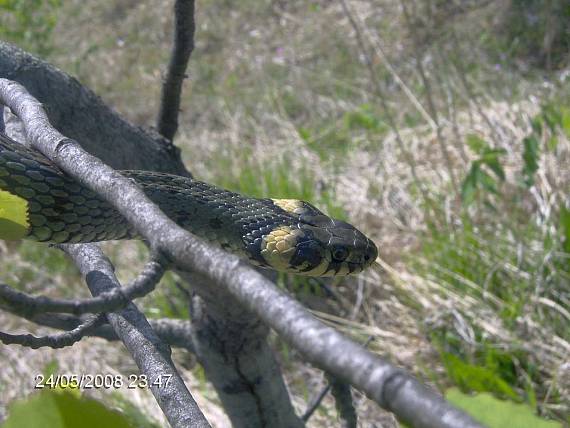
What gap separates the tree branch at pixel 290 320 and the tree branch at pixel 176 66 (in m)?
0.92

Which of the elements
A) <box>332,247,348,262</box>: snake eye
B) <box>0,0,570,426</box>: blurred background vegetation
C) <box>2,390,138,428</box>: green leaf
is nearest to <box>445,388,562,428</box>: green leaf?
<box>0,0,570,426</box>: blurred background vegetation

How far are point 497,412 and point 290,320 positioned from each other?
0.37 metres

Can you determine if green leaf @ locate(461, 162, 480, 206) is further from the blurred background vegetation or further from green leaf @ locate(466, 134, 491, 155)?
green leaf @ locate(466, 134, 491, 155)

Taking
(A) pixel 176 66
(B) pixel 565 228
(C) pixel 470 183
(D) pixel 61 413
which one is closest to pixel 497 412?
(D) pixel 61 413

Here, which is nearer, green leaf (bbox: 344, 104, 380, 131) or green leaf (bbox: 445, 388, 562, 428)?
green leaf (bbox: 445, 388, 562, 428)

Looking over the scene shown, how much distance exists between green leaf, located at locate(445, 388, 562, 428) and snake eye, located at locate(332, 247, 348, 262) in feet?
3.54

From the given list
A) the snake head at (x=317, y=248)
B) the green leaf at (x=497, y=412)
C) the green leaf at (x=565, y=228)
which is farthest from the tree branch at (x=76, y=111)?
the green leaf at (x=565, y=228)

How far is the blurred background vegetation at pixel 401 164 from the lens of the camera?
3.05 meters

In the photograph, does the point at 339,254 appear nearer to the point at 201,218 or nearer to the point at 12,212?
the point at 201,218

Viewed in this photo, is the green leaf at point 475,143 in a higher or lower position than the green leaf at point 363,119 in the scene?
higher

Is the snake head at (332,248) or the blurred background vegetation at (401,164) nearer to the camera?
the snake head at (332,248)

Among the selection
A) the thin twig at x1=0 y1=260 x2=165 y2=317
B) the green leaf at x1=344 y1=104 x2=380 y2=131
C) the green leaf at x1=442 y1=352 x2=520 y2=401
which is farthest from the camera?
the green leaf at x1=344 y1=104 x2=380 y2=131

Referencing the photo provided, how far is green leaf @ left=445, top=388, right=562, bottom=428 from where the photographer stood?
2.37 feet

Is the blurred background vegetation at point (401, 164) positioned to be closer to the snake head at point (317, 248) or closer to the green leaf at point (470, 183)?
the green leaf at point (470, 183)
